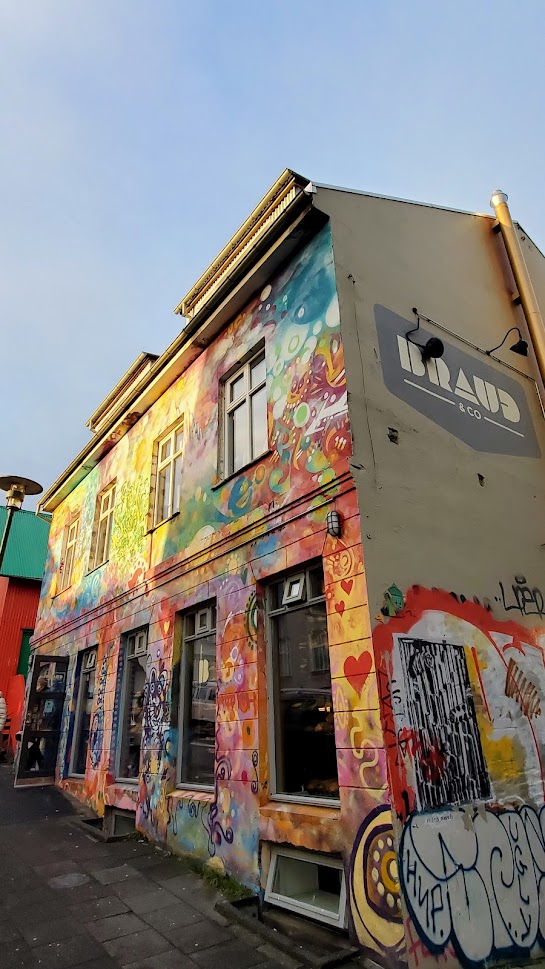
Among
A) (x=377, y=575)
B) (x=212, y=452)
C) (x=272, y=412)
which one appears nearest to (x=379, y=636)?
(x=377, y=575)

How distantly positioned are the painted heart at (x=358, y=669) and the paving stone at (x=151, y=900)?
9.45ft

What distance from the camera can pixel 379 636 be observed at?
15.0 feet

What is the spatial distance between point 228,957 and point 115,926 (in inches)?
46.7

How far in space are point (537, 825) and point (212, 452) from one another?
5527mm

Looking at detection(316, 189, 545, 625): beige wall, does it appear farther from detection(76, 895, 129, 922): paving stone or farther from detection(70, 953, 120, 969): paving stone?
detection(76, 895, 129, 922): paving stone

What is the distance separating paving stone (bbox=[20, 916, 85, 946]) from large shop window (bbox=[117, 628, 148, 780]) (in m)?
3.33

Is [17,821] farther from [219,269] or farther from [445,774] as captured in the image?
[219,269]

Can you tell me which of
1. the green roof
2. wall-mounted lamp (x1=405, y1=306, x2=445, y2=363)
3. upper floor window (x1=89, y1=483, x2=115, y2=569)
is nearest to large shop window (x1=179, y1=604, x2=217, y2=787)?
wall-mounted lamp (x1=405, y1=306, x2=445, y2=363)

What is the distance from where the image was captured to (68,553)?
13984mm

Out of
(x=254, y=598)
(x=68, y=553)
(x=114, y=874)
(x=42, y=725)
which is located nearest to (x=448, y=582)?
(x=254, y=598)

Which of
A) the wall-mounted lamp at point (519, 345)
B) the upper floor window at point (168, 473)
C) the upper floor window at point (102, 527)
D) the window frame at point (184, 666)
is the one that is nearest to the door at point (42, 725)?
the upper floor window at point (102, 527)

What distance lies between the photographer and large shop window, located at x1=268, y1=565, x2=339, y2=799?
5113 millimetres

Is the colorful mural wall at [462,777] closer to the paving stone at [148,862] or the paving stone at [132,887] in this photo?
the paving stone at [132,887]

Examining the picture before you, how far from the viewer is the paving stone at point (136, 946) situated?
430 centimetres
